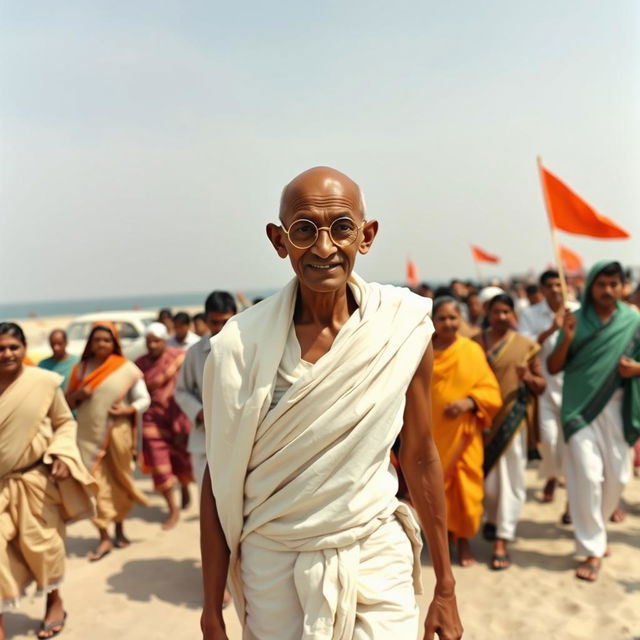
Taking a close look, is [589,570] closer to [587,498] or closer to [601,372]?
[587,498]

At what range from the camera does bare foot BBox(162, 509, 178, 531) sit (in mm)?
6238

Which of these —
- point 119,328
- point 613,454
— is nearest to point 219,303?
point 613,454

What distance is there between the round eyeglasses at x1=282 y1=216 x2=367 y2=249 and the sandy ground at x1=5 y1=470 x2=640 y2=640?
124 inches

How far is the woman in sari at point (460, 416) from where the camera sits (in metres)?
5.02

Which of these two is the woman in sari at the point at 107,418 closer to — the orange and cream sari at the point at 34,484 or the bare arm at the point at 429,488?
the orange and cream sari at the point at 34,484

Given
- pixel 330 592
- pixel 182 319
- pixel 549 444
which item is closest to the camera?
pixel 330 592

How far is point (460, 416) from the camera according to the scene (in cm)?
506

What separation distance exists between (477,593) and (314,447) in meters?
3.38

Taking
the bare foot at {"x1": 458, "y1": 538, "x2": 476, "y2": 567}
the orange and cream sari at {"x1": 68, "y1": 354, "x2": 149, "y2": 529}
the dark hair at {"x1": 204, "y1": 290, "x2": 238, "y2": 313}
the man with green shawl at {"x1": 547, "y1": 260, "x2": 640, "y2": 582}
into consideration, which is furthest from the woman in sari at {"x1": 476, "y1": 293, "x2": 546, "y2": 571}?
the orange and cream sari at {"x1": 68, "y1": 354, "x2": 149, "y2": 529}

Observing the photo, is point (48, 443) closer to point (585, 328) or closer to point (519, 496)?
point (519, 496)

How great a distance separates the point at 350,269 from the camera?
2.04 meters

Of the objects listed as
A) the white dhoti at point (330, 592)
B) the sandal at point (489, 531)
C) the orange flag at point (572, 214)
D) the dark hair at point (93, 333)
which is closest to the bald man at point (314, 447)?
the white dhoti at point (330, 592)

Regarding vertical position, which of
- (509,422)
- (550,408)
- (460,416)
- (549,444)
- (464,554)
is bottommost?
(464,554)

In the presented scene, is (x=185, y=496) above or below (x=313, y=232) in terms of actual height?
below
